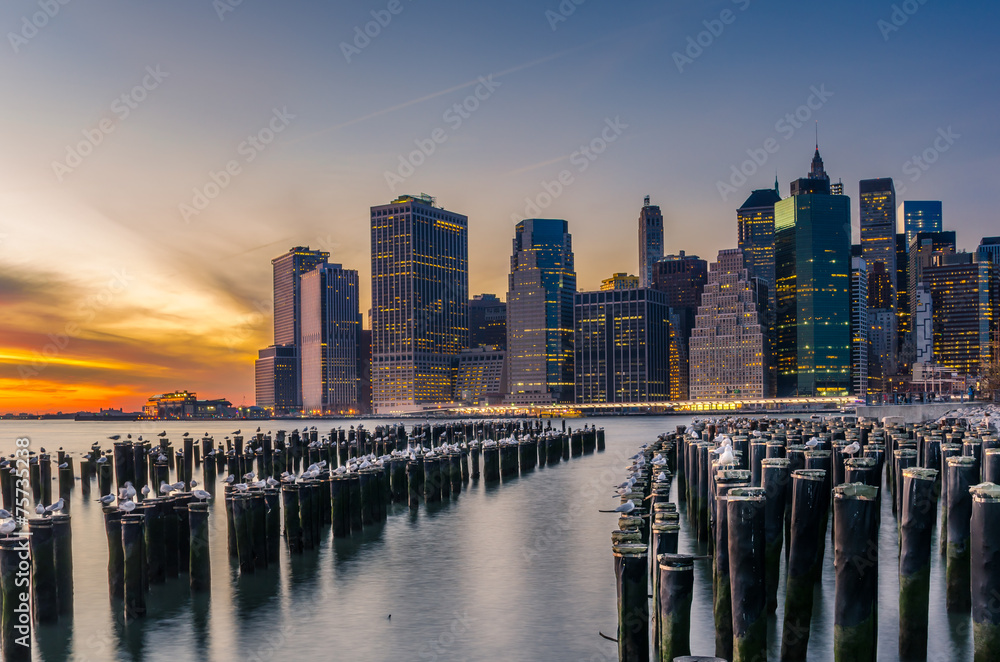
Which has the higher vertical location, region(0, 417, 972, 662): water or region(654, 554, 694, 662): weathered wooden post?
region(654, 554, 694, 662): weathered wooden post

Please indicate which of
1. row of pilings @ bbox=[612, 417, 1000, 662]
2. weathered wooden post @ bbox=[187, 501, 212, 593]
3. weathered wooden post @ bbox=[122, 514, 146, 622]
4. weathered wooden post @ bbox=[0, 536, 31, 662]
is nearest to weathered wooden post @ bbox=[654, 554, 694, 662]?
row of pilings @ bbox=[612, 417, 1000, 662]

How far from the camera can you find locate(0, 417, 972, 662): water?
1524 cm

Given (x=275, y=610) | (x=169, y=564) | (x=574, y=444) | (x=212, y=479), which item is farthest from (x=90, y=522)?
(x=574, y=444)

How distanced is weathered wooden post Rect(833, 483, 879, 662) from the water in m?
2.64

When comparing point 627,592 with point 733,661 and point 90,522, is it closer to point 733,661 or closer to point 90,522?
point 733,661

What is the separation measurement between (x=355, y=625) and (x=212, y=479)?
2795 centimetres

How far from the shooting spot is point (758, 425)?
5716cm

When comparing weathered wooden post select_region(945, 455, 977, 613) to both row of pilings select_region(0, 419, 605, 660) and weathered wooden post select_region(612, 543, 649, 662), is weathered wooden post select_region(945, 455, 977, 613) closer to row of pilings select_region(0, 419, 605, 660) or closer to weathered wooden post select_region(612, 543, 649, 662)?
weathered wooden post select_region(612, 543, 649, 662)

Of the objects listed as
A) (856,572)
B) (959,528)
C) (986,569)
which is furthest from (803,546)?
(959,528)

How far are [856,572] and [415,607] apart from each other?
1030 cm

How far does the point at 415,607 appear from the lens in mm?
18422

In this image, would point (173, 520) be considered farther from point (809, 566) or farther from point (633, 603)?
point (809, 566)

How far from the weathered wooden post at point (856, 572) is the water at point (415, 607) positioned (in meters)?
2.64

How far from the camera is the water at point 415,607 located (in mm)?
15242
